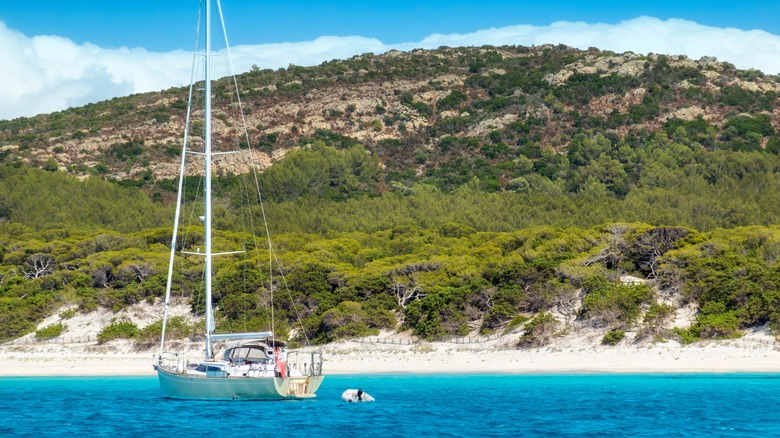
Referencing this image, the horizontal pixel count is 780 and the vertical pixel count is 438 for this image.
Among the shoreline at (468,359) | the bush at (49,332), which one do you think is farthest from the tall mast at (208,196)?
the bush at (49,332)

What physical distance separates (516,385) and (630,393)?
5668 mm

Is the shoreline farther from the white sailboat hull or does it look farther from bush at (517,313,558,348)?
the white sailboat hull

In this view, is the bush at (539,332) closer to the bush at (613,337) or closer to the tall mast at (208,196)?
the bush at (613,337)

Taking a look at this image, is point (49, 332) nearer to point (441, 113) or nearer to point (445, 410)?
point (445, 410)

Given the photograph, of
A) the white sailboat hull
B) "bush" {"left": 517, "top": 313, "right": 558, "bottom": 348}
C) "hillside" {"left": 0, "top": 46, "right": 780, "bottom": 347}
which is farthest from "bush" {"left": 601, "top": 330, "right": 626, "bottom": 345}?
the white sailboat hull

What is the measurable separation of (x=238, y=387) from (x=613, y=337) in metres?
21.7

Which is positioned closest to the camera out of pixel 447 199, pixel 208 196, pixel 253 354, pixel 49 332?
pixel 253 354

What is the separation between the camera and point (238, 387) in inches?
1499

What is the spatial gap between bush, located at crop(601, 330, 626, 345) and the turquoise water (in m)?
3.90

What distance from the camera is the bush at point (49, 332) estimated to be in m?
62.9

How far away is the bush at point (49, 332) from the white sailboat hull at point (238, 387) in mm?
25854

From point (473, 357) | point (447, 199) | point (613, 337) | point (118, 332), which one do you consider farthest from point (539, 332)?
point (447, 199)

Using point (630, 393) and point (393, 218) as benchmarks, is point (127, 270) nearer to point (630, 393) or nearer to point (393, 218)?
point (393, 218)

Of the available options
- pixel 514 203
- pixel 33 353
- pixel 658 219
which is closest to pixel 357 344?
pixel 33 353
